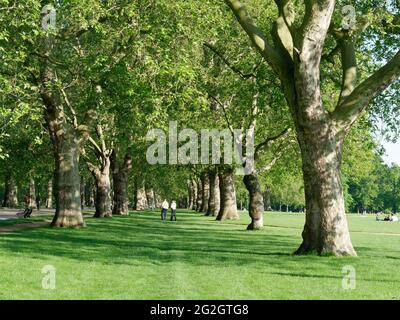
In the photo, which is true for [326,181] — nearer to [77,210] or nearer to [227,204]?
[77,210]

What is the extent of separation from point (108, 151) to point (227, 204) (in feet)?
35.9

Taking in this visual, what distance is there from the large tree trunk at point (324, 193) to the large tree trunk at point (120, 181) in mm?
36604

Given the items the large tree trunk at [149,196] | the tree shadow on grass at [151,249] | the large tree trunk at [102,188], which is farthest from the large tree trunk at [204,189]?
the tree shadow on grass at [151,249]

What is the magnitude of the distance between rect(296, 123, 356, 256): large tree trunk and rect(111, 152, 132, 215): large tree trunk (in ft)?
120

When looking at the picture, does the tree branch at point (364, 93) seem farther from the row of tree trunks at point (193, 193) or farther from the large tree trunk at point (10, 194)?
the row of tree trunks at point (193, 193)

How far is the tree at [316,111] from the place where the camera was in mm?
18531

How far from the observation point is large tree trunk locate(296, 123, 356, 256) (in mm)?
18641

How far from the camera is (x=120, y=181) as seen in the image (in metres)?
54.6

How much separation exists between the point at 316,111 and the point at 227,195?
100ft

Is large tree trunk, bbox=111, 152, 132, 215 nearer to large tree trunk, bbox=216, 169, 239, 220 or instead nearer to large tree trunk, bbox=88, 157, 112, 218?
large tree trunk, bbox=88, 157, 112, 218

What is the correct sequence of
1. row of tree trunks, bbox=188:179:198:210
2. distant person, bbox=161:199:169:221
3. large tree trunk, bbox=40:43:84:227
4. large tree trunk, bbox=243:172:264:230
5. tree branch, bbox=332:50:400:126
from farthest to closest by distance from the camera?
row of tree trunks, bbox=188:179:198:210
distant person, bbox=161:199:169:221
large tree trunk, bbox=243:172:264:230
large tree trunk, bbox=40:43:84:227
tree branch, bbox=332:50:400:126

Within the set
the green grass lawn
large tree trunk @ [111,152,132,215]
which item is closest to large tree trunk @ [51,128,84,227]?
the green grass lawn

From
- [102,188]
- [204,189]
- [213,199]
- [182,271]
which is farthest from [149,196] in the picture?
[182,271]

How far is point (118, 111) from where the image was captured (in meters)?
27.5
